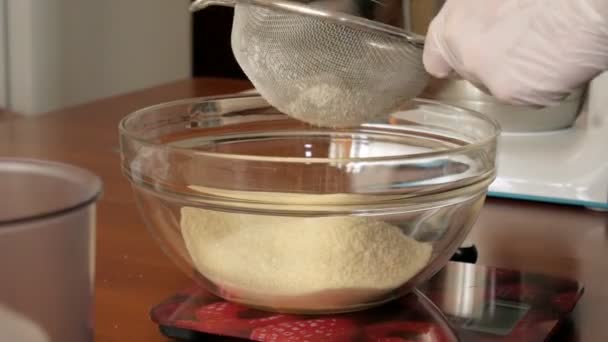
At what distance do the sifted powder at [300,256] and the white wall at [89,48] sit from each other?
184 centimetres

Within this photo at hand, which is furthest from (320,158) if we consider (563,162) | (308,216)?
(563,162)

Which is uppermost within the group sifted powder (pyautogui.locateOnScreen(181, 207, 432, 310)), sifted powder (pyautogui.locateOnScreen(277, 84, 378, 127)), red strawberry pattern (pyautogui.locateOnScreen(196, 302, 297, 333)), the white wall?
sifted powder (pyautogui.locateOnScreen(277, 84, 378, 127))

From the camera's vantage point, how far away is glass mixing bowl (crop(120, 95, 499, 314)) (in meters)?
0.46

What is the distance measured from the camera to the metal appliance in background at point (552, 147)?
0.83 m

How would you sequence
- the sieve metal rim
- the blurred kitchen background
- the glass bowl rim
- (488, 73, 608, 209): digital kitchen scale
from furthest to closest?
the blurred kitchen background
(488, 73, 608, 209): digital kitchen scale
the sieve metal rim
the glass bowl rim

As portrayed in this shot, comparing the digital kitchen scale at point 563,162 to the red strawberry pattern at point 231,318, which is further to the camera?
the digital kitchen scale at point 563,162

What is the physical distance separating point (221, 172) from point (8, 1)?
190 centimetres

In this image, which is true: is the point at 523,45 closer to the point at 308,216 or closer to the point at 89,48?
the point at 308,216

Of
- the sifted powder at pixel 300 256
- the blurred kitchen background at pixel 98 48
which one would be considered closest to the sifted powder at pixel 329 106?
the sifted powder at pixel 300 256

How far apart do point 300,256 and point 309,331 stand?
0.14 ft

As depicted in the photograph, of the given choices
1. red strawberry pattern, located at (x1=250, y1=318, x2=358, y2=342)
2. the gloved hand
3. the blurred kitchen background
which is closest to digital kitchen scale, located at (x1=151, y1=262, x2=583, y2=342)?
red strawberry pattern, located at (x1=250, y1=318, x2=358, y2=342)

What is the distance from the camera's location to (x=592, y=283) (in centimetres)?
60

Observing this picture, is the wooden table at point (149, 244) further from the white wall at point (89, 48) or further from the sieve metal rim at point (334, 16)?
the white wall at point (89, 48)

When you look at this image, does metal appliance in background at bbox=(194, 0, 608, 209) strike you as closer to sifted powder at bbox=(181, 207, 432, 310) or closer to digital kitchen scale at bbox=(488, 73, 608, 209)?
digital kitchen scale at bbox=(488, 73, 608, 209)
